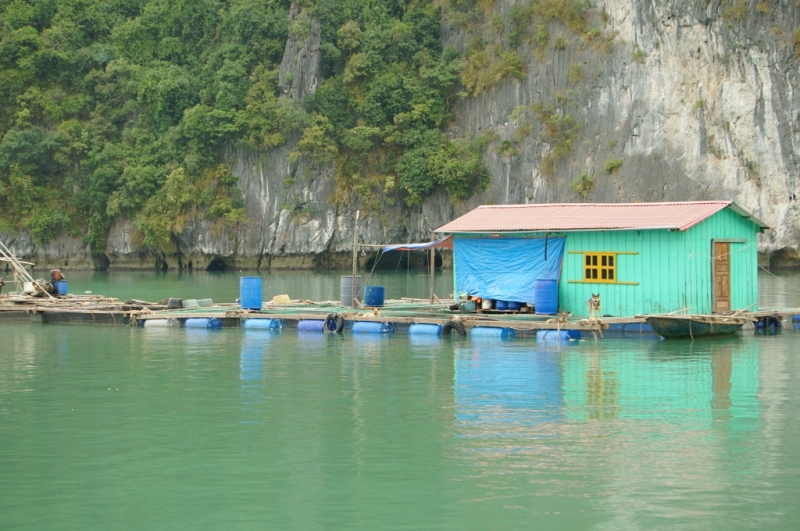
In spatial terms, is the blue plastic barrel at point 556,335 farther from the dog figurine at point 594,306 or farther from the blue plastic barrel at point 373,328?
the blue plastic barrel at point 373,328

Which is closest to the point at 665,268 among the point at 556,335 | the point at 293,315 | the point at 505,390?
the point at 556,335

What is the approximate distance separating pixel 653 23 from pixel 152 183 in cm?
3309

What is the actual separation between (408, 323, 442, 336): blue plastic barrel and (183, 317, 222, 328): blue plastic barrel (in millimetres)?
6254

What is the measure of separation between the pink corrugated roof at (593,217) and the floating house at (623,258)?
4 cm

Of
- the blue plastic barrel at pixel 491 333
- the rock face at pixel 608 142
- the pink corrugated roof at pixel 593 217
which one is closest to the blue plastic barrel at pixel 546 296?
the pink corrugated roof at pixel 593 217

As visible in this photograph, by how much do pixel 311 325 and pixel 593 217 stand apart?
8266mm

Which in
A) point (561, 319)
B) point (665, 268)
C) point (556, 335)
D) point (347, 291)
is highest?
point (665, 268)

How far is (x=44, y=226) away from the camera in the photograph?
74750 mm

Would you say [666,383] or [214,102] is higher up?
[214,102]

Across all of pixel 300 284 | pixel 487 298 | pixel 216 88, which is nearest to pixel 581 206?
pixel 487 298

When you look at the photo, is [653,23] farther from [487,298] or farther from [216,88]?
[487,298]

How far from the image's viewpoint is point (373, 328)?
3022 cm

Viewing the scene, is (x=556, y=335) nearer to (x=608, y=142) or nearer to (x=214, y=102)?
(x=608, y=142)

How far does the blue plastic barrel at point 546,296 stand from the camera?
29578mm
